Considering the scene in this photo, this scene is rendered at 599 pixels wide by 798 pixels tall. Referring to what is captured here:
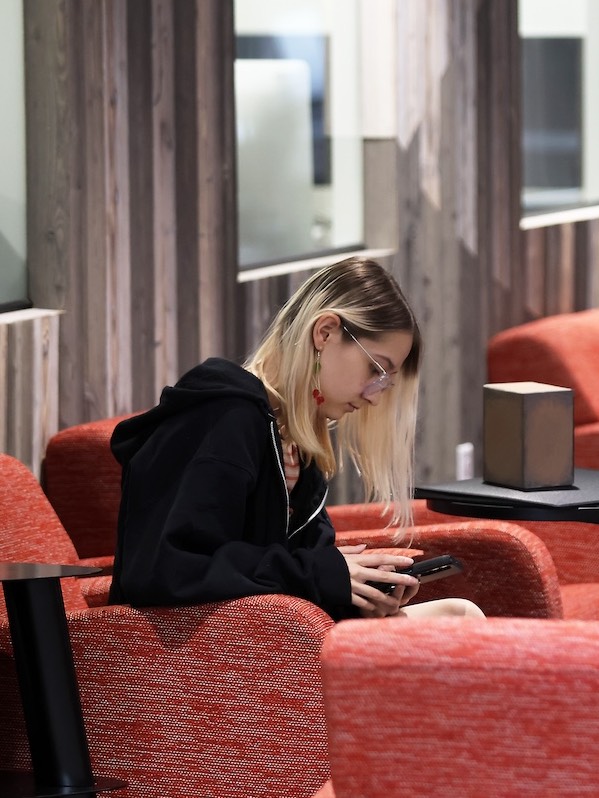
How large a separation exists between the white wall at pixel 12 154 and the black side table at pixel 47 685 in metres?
1.13

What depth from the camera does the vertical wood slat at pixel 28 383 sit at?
2924 mm

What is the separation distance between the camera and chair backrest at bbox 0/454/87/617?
2.46 m

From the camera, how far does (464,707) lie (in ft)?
5.02

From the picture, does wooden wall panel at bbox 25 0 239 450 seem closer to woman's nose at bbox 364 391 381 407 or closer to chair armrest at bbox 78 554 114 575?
chair armrest at bbox 78 554 114 575

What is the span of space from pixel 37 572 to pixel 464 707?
0.74 meters

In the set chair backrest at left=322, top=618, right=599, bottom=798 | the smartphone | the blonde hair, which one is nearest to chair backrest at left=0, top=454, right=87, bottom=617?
the blonde hair

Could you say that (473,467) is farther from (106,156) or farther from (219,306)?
(106,156)

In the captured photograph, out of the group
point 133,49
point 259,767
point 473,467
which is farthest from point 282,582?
point 473,467

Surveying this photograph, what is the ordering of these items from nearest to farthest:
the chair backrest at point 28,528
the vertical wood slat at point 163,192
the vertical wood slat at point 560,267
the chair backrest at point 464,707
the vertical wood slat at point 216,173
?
the chair backrest at point 464,707 → the chair backrest at point 28,528 → the vertical wood slat at point 163,192 → the vertical wood slat at point 216,173 → the vertical wood slat at point 560,267

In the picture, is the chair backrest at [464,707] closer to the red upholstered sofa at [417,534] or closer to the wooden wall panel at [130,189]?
the red upholstered sofa at [417,534]

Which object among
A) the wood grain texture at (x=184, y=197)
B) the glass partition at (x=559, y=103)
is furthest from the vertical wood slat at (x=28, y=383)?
the glass partition at (x=559, y=103)

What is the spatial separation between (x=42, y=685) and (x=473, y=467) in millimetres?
3013

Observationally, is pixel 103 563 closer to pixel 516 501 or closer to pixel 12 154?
pixel 516 501

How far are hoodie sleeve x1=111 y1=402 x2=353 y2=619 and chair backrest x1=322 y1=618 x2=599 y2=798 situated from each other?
52cm
